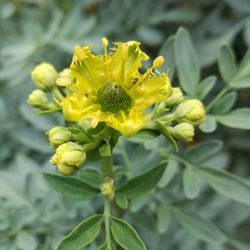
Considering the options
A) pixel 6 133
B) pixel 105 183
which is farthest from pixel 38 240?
pixel 6 133

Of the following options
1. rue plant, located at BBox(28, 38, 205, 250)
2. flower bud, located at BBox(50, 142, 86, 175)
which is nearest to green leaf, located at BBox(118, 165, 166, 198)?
rue plant, located at BBox(28, 38, 205, 250)

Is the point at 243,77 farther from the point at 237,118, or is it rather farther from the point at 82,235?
the point at 82,235

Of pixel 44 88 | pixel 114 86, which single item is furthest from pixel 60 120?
pixel 114 86

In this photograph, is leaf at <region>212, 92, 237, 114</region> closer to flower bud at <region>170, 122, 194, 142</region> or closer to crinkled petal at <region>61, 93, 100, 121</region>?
flower bud at <region>170, 122, 194, 142</region>

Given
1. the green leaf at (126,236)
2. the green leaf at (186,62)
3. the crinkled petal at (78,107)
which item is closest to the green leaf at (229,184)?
the green leaf at (186,62)

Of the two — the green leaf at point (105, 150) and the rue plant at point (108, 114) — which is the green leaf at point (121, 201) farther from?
the green leaf at point (105, 150)
